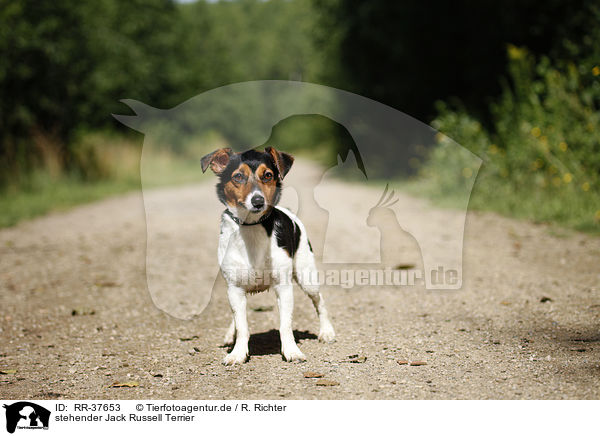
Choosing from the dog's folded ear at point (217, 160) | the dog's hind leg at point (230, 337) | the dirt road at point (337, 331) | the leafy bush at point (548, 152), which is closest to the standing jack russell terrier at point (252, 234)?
the dog's folded ear at point (217, 160)

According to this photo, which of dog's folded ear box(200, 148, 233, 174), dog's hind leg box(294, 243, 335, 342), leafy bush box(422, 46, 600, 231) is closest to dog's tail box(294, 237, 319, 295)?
dog's hind leg box(294, 243, 335, 342)

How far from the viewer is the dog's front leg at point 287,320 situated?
3471 millimetres

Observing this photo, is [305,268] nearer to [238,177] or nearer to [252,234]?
[252,234]

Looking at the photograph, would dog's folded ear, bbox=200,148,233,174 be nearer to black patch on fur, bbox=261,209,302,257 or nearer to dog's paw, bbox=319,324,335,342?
black patch on fur, bbox=261,209,302,257

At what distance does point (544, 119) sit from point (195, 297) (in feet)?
21.1

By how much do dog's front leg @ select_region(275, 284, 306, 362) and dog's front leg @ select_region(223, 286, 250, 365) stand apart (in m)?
0.21

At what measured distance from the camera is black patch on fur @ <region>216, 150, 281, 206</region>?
10.9ft

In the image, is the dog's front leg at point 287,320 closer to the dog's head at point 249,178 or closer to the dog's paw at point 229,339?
the dog's head at point 249,178

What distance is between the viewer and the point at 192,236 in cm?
878

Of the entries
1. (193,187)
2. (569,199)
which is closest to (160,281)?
(569,199)

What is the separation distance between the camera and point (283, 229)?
3496 millimetres

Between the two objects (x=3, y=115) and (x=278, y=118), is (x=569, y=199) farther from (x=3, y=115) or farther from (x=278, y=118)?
(x=3, y=115)
